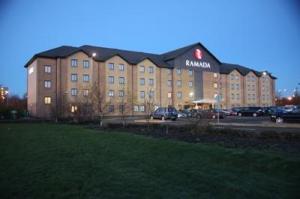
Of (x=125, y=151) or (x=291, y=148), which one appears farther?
(x=125, y=151)

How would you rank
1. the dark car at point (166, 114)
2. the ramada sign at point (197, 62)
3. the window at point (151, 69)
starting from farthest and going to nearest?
the ramada sign at point (197, 62) < the window at point (151, 69) < the dark car at point (166, 114)

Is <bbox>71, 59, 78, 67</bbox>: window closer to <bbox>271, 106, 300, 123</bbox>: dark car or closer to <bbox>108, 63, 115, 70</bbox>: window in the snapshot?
<bbox>108, 63, 115, 70</bbox>: window

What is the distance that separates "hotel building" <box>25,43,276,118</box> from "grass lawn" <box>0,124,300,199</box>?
23090mm

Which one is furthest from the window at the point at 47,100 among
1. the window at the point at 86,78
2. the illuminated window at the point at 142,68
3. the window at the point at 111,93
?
the illuminated window at the point at 142,68

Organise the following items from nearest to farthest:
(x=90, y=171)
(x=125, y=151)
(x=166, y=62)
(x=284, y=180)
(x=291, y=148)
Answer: (x=284, y=180) → (x=90, y=171) → (x=291, y=148) → (x=125, y=151) → (x=166, y=62)

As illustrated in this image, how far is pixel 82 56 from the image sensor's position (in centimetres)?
5278

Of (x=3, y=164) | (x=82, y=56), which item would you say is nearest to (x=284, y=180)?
(x=3, y=164)

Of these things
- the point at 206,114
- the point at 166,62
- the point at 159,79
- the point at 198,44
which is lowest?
the point at 206,114

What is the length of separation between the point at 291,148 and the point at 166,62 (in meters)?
58.5

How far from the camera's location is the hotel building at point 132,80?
4928 cm

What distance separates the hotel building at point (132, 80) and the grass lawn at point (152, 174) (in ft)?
75.8

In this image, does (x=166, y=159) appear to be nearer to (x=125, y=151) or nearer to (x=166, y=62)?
(x=125, y=151)

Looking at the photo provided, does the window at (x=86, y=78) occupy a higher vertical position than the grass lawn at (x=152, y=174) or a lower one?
higher

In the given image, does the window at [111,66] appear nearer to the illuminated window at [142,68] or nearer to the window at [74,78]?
the illuminated window at [142,68]
